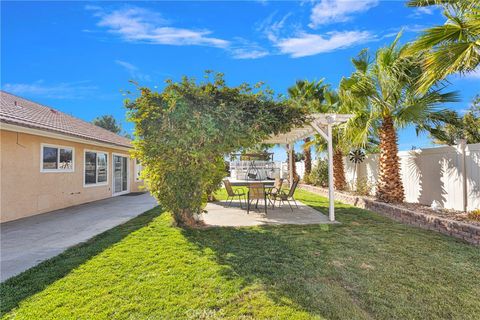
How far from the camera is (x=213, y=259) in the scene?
4.42 metres

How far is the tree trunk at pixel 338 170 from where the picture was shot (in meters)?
12.5

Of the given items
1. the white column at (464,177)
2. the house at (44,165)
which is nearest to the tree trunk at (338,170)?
the white column at (464,177)

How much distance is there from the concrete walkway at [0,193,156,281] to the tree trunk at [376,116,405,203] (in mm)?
8757

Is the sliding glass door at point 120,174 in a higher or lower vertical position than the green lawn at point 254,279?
higher

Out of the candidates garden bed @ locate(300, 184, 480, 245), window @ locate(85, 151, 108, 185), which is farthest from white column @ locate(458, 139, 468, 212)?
window @ locate(85, 151, 108, 185)

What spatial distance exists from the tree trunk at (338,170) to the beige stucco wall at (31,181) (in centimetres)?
957

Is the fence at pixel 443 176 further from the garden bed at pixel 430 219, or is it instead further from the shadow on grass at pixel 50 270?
the shadow on grass at pixel 50 270

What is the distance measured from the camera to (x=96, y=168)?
1203cm

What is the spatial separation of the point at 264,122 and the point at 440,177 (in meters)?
6.08

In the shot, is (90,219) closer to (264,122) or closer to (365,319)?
(264,122)

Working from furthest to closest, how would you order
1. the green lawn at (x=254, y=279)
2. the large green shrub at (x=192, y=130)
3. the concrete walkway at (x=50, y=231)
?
the large green shrub at (x=192, y=130)
the concrete walkway at (x=50, y=231)
the green lawn at (x=254, y=279)

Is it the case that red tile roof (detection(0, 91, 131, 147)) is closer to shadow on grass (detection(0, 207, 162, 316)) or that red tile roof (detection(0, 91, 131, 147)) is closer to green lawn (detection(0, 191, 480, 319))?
shadow on grass (detection(0, 207, 162, 316))

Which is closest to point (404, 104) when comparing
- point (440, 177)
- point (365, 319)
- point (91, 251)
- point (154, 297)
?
point (440, 177)

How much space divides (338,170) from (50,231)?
11.8 meters
